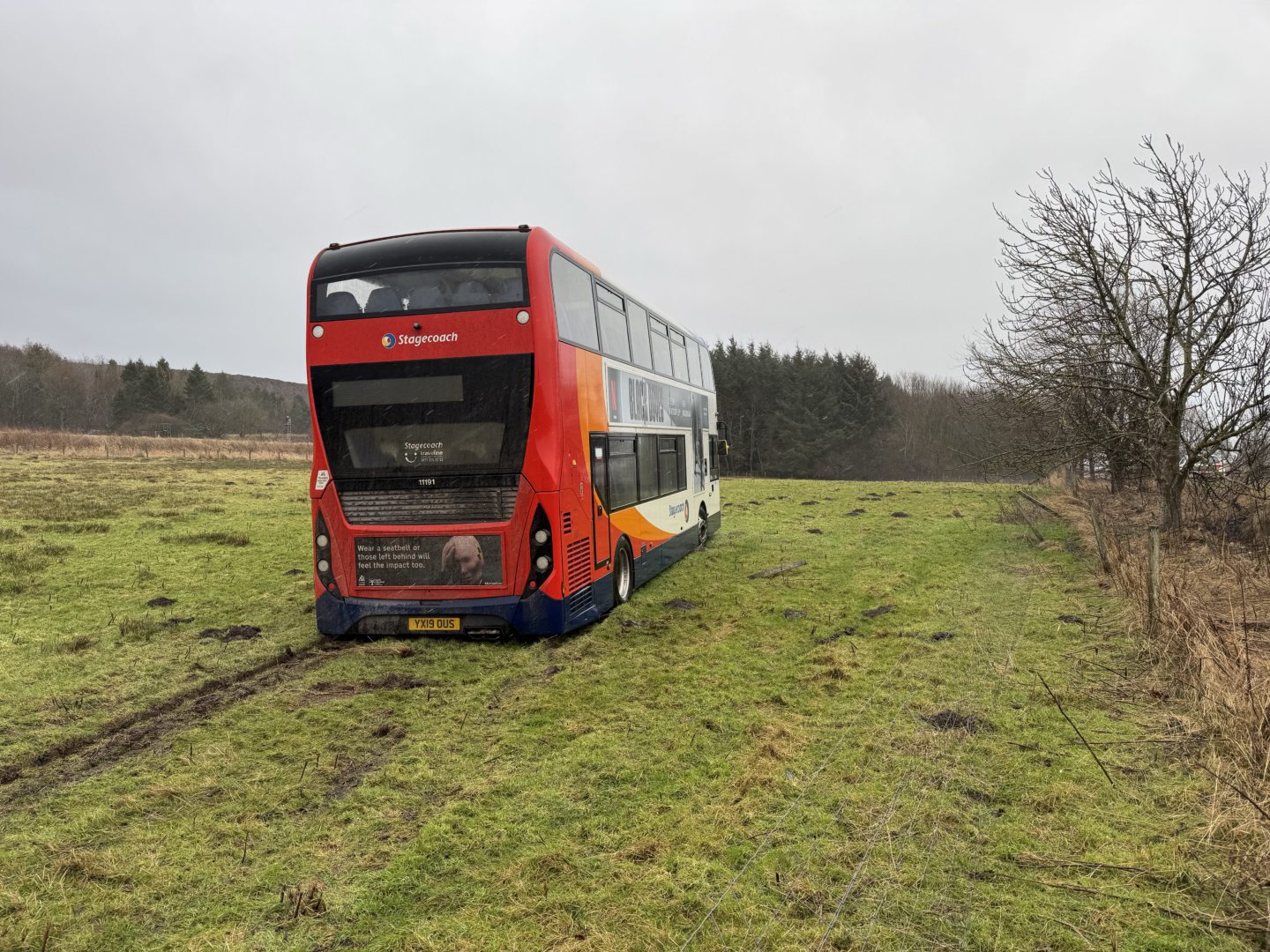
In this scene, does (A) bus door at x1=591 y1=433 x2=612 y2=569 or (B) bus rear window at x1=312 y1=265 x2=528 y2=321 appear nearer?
(B) bus rear window at x1=312 y1=265 x2=528 y2=321

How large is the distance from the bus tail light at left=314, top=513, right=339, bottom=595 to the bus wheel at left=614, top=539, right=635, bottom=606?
3.47 m

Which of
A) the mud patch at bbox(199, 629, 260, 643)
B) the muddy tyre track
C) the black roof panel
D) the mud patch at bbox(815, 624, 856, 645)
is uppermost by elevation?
the black roof panel

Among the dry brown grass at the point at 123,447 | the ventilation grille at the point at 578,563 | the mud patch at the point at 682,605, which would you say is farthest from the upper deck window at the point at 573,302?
the dry brown grass at the point at 123,447

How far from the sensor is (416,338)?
26.2 feet

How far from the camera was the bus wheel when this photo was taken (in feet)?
33.7

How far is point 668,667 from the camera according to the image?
24.5 feet

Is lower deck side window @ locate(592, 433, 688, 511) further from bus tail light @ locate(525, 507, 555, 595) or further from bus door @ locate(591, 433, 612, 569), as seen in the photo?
bus tail light @ locate(525, 507, 555, 595)

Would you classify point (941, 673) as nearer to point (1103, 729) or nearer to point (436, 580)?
point (1103, 729)

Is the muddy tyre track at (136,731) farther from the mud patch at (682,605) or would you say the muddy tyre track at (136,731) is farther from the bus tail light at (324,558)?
the mud patch at (682,605)

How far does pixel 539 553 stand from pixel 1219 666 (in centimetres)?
596

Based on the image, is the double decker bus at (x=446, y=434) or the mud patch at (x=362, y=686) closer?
the mud patch at (x=362, y=686)

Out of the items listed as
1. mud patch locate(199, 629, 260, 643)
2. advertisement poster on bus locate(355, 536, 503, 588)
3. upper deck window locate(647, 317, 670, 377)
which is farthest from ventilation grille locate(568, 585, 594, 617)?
upper deck window locate(647, 317, 670, 377)

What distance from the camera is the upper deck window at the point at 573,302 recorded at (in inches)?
326

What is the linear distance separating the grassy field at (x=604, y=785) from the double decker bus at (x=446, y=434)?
59 cm
